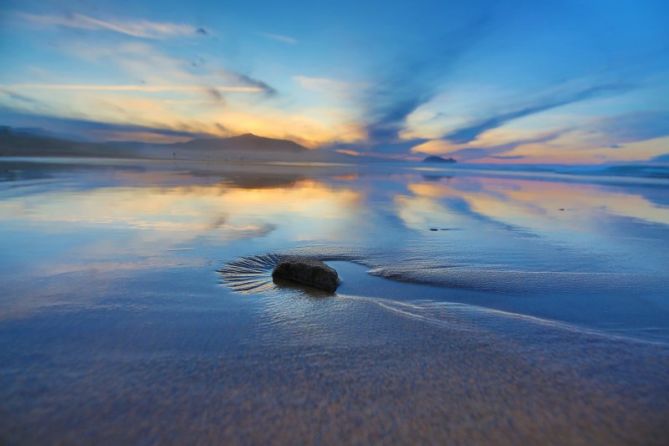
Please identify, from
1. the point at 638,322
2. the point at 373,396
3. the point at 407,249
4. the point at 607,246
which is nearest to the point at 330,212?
the point at 407,249

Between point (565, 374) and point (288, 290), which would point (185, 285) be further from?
point (565, 374)

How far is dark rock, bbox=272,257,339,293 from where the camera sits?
5020 millimetres

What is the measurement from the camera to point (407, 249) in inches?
286

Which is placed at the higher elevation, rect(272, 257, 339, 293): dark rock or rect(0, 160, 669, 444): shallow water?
rect(272, 257, 339, 293): dark rock

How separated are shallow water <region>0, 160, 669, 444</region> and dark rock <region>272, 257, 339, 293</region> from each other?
0.86 feet

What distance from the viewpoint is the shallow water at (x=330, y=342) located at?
248cm

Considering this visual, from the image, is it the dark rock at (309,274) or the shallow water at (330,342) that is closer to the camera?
the shallow water at (330,342)

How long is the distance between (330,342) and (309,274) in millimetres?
1622

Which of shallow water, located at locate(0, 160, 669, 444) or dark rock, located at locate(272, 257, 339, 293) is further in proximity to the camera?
dark rock, located at locate(272, 257, 339, 293)

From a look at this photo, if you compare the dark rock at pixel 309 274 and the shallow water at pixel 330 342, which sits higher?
the dark rock at pixel 309 274

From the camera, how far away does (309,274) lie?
16.7ft

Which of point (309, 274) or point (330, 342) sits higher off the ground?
point (309, 274)

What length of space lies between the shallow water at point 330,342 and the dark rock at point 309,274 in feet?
0.86

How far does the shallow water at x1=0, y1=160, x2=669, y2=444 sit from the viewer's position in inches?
97.8
